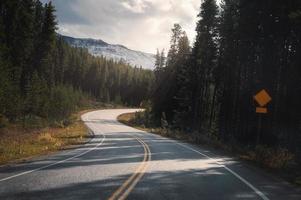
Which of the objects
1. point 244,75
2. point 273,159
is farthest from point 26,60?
point 273,159

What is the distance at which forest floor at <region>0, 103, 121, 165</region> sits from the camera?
2133cm

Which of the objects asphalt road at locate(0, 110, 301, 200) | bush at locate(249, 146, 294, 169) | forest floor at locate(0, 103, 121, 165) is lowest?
forest floor at locate(0, 103, 121, 165)

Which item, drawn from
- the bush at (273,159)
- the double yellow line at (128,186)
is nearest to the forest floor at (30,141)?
the double yellow line at (128,186)

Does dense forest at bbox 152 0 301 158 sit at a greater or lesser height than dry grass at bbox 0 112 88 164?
greater

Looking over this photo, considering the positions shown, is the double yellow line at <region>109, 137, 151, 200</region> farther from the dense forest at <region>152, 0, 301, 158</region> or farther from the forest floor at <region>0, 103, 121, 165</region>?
the dense forest at <region>152, 0, 301, 158</region>

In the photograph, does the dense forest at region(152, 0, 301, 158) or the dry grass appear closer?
the dry grass

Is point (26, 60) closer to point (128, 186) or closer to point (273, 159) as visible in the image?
point (273, 159)

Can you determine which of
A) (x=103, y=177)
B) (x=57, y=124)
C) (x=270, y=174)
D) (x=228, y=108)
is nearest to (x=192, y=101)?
(x=228, y=108)

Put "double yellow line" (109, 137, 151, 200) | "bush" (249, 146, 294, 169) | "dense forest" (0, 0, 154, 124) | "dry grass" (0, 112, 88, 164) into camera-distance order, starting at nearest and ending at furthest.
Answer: "double yellow line" (109, 137, 151, 200)
"bush" (249, 146, 294, 169)
"dry grass" (0, 112, 88, 164)
"dense forest" (0, 0, 154, 124)

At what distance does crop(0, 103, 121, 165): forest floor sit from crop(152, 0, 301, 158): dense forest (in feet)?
39.3

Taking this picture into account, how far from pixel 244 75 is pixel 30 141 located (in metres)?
20.3

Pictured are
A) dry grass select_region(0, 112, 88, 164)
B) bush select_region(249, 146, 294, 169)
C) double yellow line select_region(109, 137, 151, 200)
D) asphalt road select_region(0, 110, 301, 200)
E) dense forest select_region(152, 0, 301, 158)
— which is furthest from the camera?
dense forest select_region(152, 0, 301, 158)

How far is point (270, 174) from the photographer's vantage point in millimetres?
15914

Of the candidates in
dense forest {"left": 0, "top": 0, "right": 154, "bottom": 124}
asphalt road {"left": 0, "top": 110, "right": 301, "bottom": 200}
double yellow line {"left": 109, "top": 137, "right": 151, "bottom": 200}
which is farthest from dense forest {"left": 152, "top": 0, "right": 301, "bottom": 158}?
dense forest {"left": 0, "top": 0, "right": 154, "bottom": 124}
